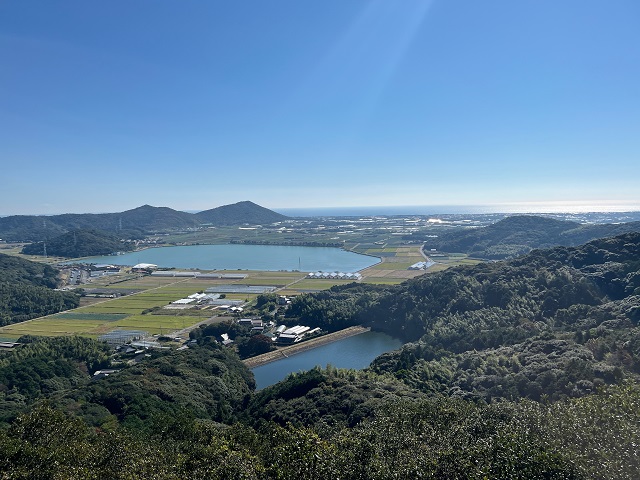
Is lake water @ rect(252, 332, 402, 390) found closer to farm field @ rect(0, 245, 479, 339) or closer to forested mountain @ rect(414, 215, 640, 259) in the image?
farm field @ rect(0, 245, 479, 339)

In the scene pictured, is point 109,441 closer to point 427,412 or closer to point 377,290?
point 427,412

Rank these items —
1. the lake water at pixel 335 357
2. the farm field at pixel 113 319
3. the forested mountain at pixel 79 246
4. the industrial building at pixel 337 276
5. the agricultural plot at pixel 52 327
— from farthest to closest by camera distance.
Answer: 1. the forested mountain at pixel 79 246
2. the industrial building at pixel 337 276
3. the farm field at pixel 113 319
4. the agricultural plot at pixel 52 327
5. the lake water at pixel 335 357

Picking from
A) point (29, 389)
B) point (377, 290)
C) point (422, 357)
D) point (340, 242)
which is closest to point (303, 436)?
point (422, 357)

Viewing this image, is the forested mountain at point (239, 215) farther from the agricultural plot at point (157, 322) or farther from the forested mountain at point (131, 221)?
the agricultural plot at point (157, 322)

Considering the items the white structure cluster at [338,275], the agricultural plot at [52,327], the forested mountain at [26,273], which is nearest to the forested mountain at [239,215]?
the forested mountain at [26,273]

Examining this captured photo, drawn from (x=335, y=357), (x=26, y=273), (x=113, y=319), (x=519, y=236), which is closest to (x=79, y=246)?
(x=26, y=273)
